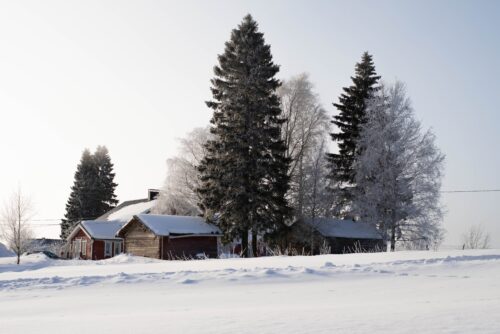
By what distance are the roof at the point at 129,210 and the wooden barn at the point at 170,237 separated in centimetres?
1257

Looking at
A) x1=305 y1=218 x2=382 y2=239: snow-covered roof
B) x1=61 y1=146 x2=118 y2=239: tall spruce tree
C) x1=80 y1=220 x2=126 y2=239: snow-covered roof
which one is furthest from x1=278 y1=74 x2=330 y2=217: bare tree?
x1=61 y1=146 x2=118 y2=239: tall spruce tree

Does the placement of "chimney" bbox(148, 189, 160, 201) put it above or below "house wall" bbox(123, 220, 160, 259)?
above

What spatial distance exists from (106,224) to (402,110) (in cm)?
3229

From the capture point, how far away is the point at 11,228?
165ft

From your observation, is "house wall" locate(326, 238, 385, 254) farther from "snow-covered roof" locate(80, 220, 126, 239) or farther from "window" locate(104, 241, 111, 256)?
"window" locate(104, 241, 111, 256)

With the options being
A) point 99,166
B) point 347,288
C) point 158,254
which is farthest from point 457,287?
point 99,166

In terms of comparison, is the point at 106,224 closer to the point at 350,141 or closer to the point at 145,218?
the point at 145,218

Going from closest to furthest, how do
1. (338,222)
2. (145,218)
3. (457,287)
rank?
1. (457,287)
2. (145,218)
3. (338,222)

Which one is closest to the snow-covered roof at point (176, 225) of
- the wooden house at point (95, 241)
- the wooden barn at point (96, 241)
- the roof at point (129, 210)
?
the wooden house at point (95, 241)

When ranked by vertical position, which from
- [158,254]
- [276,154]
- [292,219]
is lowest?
[158,254]

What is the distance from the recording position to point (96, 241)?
50.5 meters

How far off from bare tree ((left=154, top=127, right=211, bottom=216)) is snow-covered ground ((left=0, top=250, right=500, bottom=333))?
30.9m

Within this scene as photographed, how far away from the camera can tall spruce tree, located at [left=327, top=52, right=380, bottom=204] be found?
43.9 meters

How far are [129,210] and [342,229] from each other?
2821 centimetres
